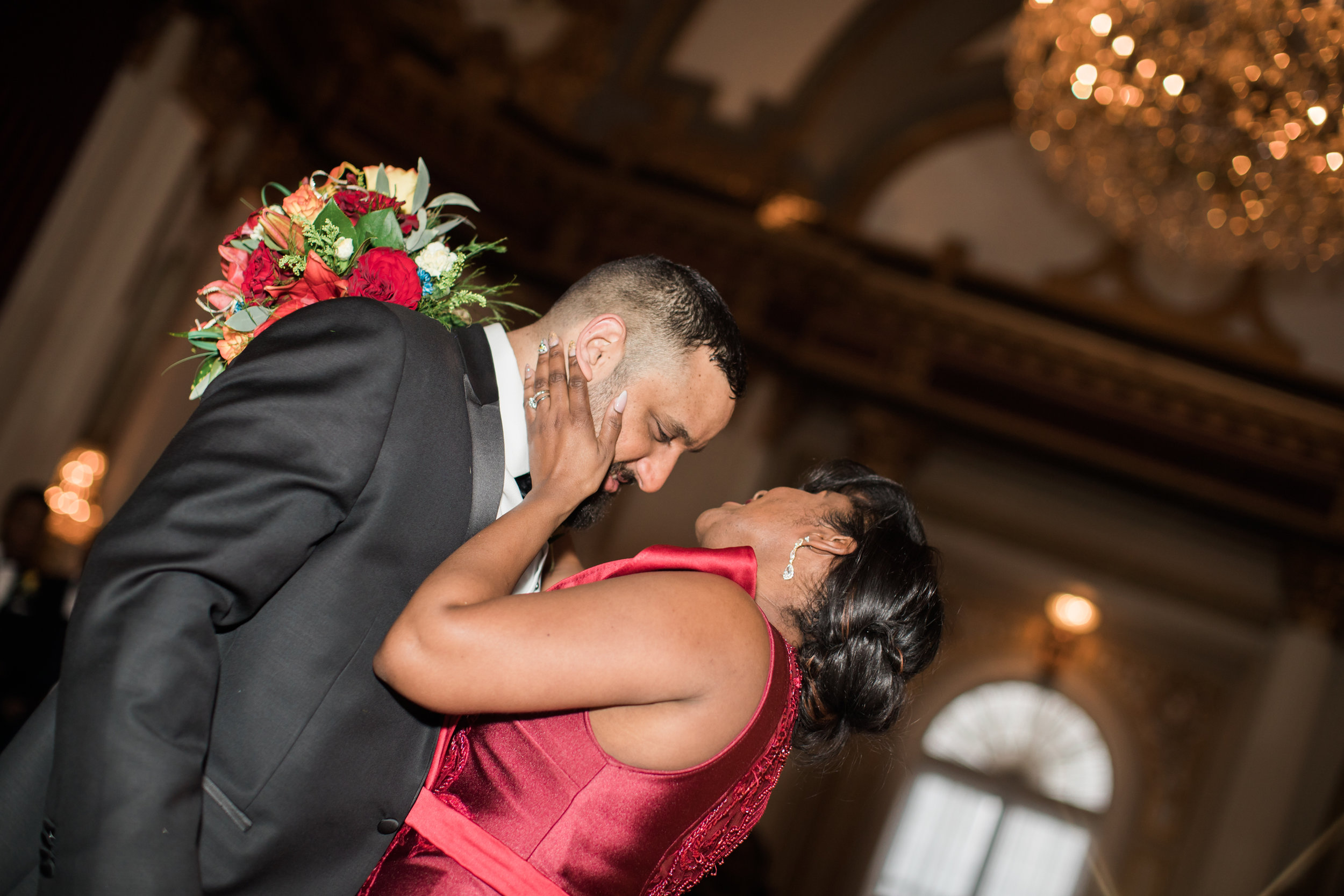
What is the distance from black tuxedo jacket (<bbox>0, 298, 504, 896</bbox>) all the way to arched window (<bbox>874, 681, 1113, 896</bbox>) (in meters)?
7.39

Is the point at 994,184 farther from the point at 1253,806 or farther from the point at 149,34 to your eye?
the point at 149,34

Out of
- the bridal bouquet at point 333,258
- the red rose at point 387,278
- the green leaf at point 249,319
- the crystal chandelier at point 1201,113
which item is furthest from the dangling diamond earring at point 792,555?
the crystal chandelier at point 1201,113

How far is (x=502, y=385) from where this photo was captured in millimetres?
1792

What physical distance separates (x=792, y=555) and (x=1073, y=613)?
6743mm

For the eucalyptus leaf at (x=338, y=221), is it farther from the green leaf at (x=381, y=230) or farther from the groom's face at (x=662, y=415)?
the groom's face at (x=662, y=415)

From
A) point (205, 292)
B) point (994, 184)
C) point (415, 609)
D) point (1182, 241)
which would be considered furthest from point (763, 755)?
point (994, 184)

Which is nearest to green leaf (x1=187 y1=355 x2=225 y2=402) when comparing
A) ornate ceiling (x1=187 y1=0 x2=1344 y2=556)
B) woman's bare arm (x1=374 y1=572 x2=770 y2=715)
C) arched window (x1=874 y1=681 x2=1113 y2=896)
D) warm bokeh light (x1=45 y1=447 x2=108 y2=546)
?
woman's bare arm (x1=374 y1=572 x2=770 y2=715)

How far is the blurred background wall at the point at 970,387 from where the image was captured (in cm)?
759

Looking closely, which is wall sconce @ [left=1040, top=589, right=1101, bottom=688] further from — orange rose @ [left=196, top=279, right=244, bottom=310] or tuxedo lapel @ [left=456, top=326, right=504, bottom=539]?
orange rose @ [left=196, top=279, right=244, bottom=310]

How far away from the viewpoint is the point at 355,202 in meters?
1.83

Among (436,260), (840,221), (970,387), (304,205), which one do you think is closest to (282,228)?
(304,205)

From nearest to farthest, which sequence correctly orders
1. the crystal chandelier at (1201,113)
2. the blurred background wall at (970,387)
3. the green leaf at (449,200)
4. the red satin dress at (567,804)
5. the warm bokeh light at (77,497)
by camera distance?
1. the red satin dress at (567,804)
2. the green leaf at (449,200)
3. the crystal chandelier at (1201,113)
4. the warm bokeh light at (77,497)
5. the blurred background wall at (970,387)

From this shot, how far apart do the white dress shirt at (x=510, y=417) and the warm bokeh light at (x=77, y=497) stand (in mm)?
5125

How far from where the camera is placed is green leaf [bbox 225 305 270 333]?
1813 millimetres
